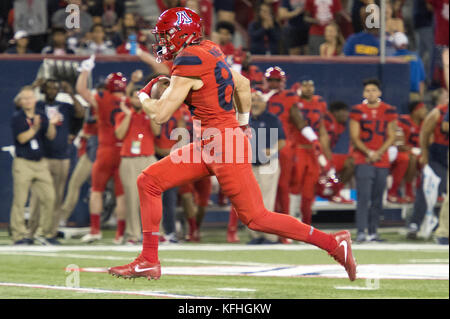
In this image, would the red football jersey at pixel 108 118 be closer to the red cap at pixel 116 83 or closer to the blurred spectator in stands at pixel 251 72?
the red cap at pixel 116 83

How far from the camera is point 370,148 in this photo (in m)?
13.8

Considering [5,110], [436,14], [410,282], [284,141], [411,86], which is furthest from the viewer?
[436,14]

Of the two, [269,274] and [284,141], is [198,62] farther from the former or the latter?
[284,141]

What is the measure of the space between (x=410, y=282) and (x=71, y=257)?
4.19 m

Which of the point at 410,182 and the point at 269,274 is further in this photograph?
the point at 410,182

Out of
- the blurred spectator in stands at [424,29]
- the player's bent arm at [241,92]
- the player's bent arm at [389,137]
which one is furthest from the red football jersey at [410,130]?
the player's bent arm at [241,92]

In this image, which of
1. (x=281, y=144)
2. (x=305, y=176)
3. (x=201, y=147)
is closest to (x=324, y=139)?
(x=305, y=176)

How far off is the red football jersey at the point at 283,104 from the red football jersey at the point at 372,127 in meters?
0.90

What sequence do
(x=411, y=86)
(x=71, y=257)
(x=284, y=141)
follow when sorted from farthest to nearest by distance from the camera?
(x=411, y=86) → (x=284, y=141) → (x=71, y=257)

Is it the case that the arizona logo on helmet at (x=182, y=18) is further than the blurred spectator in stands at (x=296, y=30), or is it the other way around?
the blurred spectator in stands at (x=296, y=30)

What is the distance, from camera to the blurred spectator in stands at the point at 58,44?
50.8 ft

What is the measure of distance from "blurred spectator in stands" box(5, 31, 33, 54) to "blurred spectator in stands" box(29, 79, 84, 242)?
1874 millimetres

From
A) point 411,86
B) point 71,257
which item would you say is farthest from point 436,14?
point 71,257

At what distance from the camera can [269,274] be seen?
10.3m
